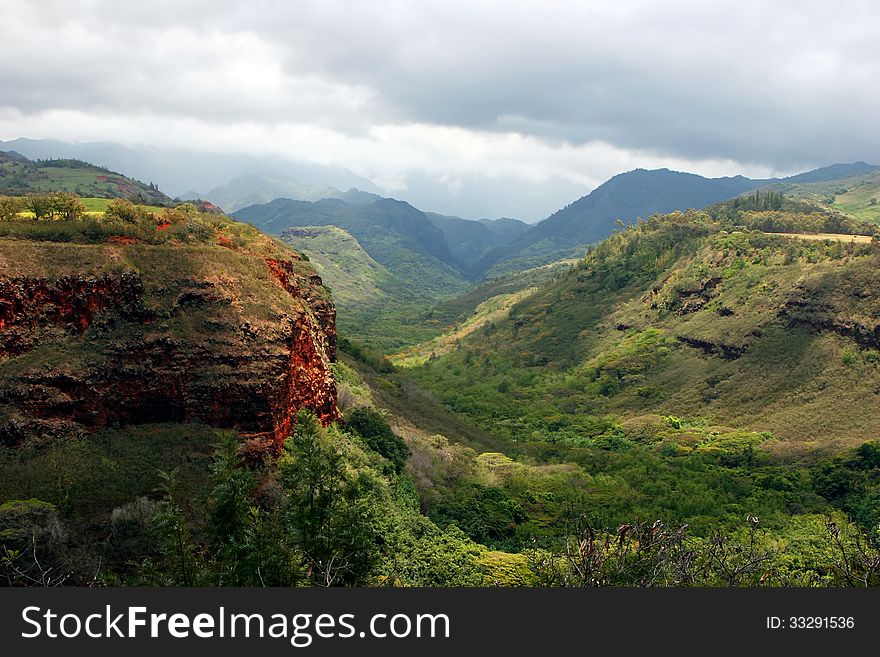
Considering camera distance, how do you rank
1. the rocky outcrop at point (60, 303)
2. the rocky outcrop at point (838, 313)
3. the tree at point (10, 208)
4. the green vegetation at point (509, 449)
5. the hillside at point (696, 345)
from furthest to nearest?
the rocky outcrop at point (838, 313) → the hillside at point (696, 345) → the tree at point (10, 208) → the rocky outcrop at point (60, 303) → the green vegetation at point (509, 449)

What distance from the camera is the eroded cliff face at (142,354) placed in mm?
35906

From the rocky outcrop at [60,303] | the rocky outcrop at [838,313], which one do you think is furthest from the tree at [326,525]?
the rocky outcrop at [838,313]

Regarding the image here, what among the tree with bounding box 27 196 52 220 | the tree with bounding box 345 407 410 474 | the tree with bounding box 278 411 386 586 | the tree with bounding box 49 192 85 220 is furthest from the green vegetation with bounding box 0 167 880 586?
the tree with bounding box 27 196 52 220

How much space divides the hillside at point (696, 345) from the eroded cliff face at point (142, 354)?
56.8 m

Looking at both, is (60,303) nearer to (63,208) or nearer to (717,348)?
(63,208)

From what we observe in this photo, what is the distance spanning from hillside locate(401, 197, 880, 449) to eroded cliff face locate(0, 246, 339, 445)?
186ft

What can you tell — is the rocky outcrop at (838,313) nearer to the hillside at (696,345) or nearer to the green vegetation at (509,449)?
the hillside at (696,345)

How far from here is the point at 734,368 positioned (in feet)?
308

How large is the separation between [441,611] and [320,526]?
11.9 m

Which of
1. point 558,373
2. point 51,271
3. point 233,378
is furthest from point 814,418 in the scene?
point 51,271

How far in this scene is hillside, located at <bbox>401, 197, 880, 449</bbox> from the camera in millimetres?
81875

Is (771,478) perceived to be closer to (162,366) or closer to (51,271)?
(162,366)

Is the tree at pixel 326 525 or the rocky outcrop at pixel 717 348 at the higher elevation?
the rocky outcrop at pixel 717 348

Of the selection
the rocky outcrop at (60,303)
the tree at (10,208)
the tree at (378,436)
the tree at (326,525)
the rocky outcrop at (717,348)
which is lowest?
the tree at (378,436)
